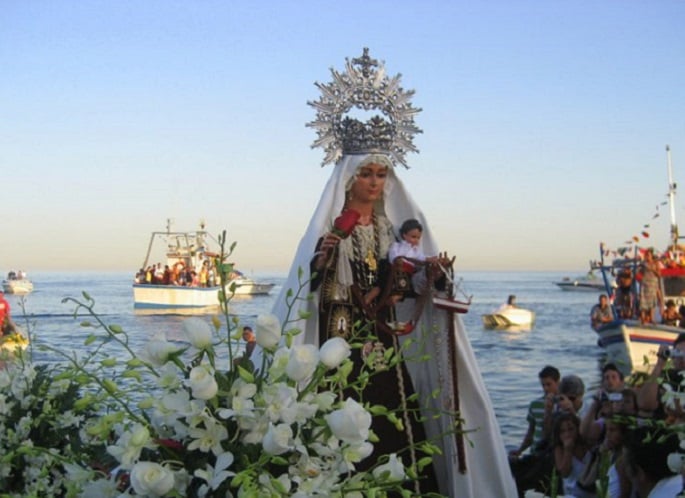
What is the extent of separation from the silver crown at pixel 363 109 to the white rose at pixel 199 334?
2951 mm

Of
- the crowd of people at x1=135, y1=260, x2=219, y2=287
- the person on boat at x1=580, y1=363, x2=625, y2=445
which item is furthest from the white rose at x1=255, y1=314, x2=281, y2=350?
the crowd of people at x1=135, y1=260, x2=219, y2=287

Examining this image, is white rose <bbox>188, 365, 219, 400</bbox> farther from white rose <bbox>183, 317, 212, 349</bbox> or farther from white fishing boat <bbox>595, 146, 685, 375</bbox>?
white fishing boat <bbox>595, 146, 685, 375</bbox>

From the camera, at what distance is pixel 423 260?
14.2ft

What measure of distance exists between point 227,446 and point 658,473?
1876 mm

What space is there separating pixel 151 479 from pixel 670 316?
579 inches

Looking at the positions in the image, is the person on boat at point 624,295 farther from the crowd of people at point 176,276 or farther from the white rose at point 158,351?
the white rose at point 158,351

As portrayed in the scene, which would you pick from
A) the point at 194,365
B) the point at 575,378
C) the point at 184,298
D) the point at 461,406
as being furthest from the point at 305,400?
the point at 184,298

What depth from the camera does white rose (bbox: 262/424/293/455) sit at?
4.88 ft

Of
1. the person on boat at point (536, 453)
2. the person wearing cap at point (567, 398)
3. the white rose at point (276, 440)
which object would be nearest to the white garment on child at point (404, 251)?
the person on boat at point (536, 453)

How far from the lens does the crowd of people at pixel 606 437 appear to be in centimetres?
293

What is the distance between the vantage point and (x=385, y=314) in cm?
442

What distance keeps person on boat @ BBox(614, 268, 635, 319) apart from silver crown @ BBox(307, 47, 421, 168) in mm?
11805

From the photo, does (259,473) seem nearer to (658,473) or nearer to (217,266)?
(217,266)

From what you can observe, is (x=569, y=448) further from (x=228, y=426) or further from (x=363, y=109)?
(x=228, y=426)
